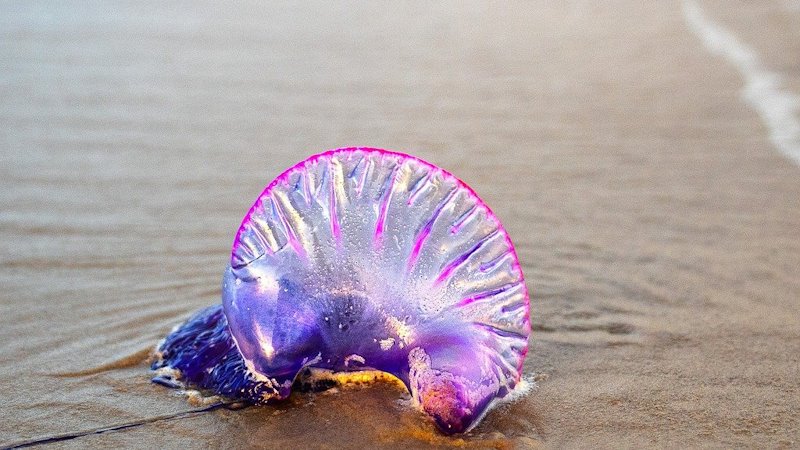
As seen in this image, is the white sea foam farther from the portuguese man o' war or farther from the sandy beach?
the portuguese man o' war

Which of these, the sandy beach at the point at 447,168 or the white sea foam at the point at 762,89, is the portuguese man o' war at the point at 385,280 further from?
the white sea foam at the point at 762,89

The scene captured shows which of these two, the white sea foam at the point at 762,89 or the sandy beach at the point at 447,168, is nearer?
the sandy beach at the point at 447,168

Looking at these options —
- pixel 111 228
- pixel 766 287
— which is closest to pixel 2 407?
pixel 111 228

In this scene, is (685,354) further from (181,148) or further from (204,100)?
(204,100)

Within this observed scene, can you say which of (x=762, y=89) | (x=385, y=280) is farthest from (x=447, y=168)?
(x=762, y=89)

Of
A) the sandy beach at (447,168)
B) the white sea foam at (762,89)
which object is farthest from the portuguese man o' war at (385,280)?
the white sea foam at (762,89)

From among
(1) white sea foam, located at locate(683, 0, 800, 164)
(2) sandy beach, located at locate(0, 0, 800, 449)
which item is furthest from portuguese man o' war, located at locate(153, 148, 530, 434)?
(1) white sea foam, located at locate(683, 0, 800, 164)
